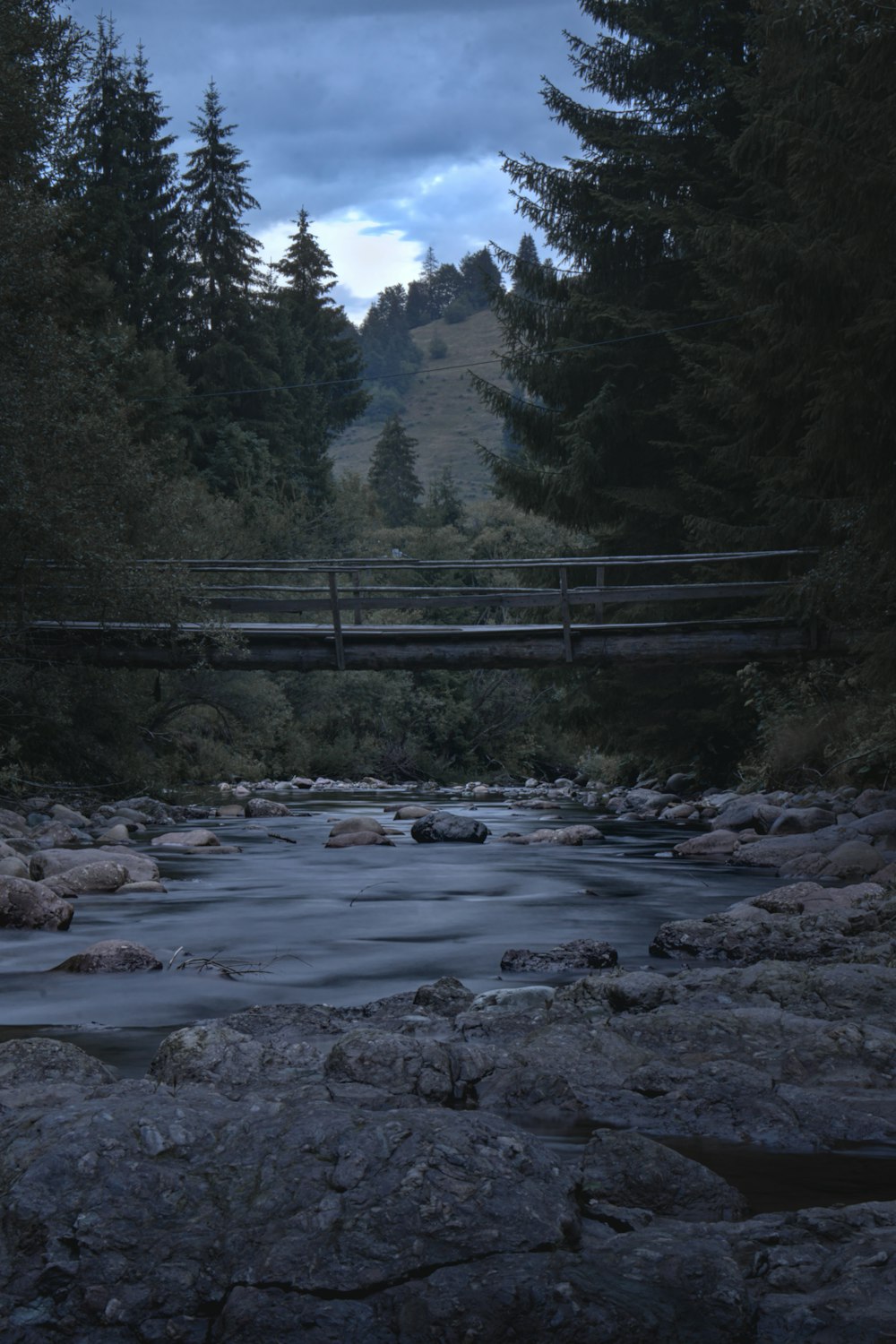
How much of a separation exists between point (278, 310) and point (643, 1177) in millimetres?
42590

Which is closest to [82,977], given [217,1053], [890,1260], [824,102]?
[217,1053]

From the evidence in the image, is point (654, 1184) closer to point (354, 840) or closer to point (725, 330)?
point (354, 840)

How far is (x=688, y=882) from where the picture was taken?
9.56 m

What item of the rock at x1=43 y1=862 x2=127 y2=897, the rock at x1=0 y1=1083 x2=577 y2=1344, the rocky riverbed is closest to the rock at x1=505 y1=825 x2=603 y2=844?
the rock at x1=43 y1=862 x2=127 y2=897

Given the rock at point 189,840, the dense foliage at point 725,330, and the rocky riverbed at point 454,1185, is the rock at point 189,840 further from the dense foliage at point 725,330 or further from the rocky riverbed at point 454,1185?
the rocky riverbed at point 454,1185

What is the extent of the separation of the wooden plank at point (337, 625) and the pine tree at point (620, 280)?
546cm

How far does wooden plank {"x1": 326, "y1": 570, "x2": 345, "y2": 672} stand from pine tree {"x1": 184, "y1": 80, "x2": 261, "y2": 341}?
27520 millimetres

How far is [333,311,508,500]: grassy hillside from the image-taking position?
137 m

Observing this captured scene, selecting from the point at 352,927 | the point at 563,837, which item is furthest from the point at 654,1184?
the point at 563,837

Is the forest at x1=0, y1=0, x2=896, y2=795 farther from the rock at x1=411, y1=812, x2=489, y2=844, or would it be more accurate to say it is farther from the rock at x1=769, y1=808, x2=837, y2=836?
the rock at x1=411, y1=812, x2=489, y2=844

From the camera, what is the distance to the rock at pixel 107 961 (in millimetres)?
5887

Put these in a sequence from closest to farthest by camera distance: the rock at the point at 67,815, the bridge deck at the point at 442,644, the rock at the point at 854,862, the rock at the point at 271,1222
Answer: the rock at the point at 271,1222 < the rock at the point at 854,862 < the bridge deck at the point at 442,644 < the rock at the point at 67,815

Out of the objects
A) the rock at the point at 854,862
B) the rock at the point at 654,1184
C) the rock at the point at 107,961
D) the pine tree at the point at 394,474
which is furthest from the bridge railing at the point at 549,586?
the pine tree at the point at 394,474

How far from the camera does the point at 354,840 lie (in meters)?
13.0
